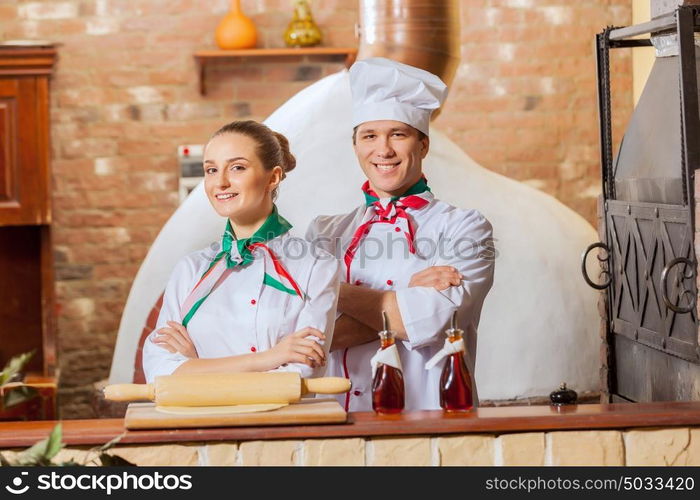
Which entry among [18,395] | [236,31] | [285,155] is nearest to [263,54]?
[236,31]

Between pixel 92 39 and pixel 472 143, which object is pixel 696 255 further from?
pixel 92 39

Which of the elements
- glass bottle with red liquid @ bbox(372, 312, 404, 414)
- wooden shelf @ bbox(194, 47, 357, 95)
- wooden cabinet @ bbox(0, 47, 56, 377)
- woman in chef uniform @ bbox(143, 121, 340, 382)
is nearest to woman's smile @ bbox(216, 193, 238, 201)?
woman in chef uniform @ bbox(143, 121, 340, 382)

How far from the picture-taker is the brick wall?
16.0 feet

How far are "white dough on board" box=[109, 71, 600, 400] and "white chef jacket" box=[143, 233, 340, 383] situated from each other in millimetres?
1480

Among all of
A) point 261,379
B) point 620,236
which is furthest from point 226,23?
point 261,379

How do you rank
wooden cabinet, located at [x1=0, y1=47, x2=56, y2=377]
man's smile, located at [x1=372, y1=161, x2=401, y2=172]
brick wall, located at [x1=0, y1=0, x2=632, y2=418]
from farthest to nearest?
brick wall, located at [x1=0, y1=0, x2=632, y2=418]
wooden cabinet, located at [x1=0, y1=47, x2=56, y2=377]
man's smile, located at [x1=372, y1=161, x2=401, y2=172]

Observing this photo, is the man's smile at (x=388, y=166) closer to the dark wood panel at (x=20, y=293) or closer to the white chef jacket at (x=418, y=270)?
the white chef jacket at (x=418, y=270)

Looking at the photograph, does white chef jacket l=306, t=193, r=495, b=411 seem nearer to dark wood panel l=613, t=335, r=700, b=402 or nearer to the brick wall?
dark wood panel l=613, t=335, r=700, b=402

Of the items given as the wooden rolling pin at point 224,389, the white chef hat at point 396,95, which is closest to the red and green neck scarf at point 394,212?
the white chef hat at point 396,95

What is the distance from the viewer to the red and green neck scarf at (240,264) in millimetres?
1984

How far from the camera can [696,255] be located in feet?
7.22

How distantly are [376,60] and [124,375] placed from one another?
1946 millimetres

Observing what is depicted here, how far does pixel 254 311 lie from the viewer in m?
1.97

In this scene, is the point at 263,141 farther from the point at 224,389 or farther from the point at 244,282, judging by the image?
the point at 224,389
